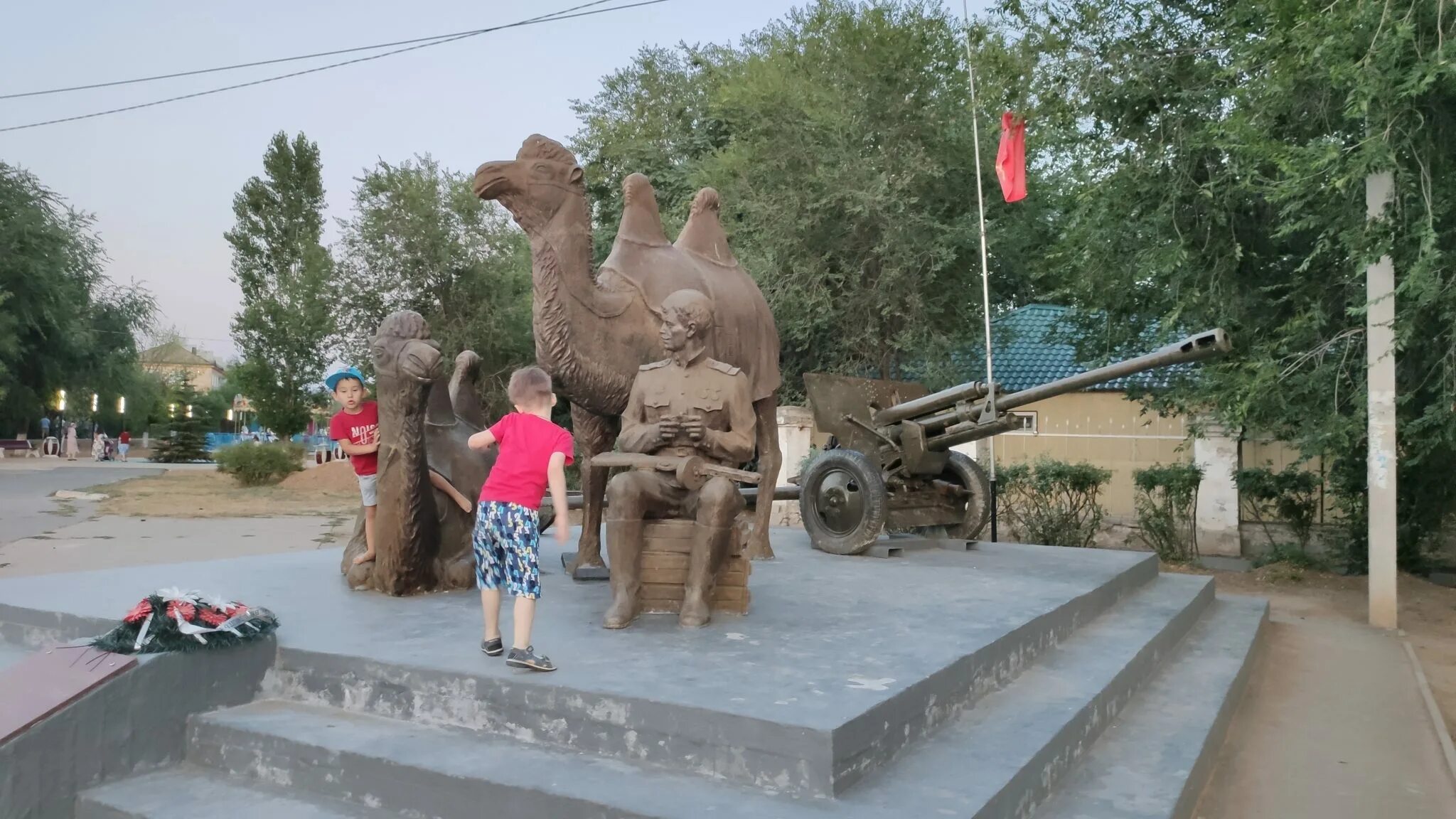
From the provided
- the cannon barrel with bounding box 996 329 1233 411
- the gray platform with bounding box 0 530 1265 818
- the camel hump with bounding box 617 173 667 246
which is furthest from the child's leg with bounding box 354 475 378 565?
the cannon barrel with bounding box 996 329 1233 411

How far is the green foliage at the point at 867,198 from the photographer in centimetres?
1647

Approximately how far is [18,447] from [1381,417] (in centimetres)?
3874

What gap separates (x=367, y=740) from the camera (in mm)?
3617

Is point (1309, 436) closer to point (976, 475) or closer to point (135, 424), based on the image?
point (976, 475)

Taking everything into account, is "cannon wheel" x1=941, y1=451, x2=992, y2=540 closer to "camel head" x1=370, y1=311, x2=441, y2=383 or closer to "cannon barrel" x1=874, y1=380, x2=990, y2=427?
"cannon barrel" x1=874, y1=380, x2=990, y2=427

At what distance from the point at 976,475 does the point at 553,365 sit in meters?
4.47

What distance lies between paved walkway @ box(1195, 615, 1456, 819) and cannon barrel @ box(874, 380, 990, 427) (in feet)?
8.66

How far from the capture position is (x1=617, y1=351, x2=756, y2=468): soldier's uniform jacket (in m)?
5.04

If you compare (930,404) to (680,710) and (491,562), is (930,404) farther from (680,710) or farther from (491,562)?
(680,710)

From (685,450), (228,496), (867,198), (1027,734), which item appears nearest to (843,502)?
(685,450)

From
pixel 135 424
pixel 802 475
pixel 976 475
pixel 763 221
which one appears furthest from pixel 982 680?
pixel 135 424

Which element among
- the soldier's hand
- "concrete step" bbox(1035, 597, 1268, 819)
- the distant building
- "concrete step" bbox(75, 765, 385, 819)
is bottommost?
"concrete step" bbox(75, 765, 385, 819)

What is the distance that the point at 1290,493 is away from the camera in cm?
1231

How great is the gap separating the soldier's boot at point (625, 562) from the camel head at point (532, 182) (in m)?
1.73
